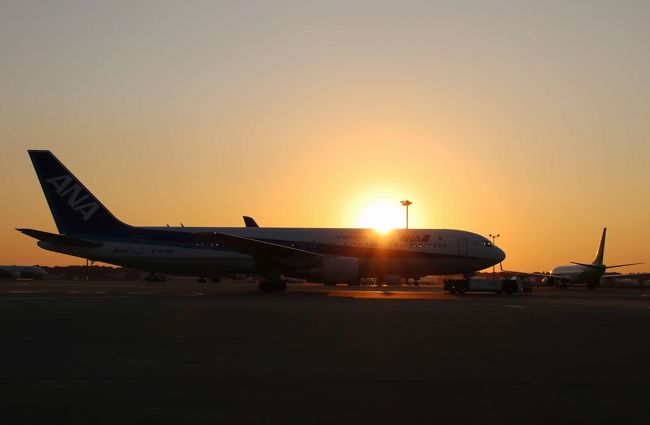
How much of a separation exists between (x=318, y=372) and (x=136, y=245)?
1214 inches

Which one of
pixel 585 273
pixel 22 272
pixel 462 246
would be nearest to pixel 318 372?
pixel 462 246

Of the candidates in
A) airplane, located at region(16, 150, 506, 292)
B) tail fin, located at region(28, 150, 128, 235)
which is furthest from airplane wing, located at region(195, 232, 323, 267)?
tail fin, located at region(28, 150, 128, 235)

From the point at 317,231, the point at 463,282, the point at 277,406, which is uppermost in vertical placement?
the point at 317,231

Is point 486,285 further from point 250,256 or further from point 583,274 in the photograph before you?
point 583,274

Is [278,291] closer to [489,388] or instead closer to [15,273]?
[489,388]

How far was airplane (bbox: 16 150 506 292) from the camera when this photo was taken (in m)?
36.4

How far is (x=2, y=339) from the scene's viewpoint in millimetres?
10812

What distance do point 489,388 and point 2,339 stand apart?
8141mm

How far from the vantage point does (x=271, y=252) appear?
34.8m

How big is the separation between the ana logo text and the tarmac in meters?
24.1

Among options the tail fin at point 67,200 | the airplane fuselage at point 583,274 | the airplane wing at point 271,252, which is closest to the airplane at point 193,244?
the tail fin at point 67,200

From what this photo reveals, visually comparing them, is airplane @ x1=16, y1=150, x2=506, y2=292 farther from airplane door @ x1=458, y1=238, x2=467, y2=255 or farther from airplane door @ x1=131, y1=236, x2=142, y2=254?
airplane door @ x1=458, y1=238, x2=467, y2=255

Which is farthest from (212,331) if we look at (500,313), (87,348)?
(500,313)

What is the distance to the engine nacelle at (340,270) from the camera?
3356 centimetres
